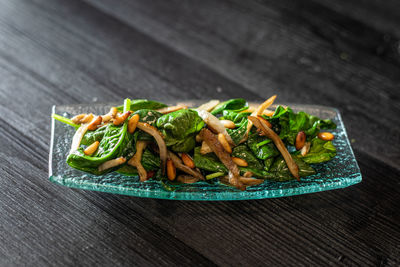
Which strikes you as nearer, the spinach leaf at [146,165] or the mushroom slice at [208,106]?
the spinach leaf at [146,165]

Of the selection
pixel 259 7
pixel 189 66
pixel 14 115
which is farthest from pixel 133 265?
pixel 259 7

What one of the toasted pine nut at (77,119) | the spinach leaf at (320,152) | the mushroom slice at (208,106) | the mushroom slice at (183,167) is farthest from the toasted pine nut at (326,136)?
the toasted pine nut at (77,119)

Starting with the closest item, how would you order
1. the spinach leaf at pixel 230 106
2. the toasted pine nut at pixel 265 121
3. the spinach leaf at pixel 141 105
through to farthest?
the toasted pine nut at pixel 265 121 < the spinach leaf at pixel 141 105 < the spinach leaf at pixel 230 106

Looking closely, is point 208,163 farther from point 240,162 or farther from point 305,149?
point 305,149

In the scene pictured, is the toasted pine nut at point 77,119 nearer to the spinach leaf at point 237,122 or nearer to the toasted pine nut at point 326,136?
the spinach leaf at point 237,122

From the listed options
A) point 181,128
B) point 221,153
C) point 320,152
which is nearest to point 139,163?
point 181,128

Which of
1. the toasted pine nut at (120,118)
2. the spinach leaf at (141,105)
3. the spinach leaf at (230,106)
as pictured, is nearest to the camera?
the toasted pine nut at (120,118)

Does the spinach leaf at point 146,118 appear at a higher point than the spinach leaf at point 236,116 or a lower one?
lower
